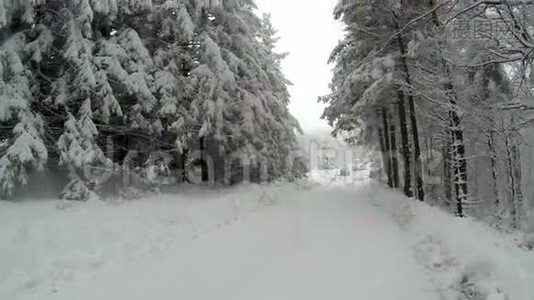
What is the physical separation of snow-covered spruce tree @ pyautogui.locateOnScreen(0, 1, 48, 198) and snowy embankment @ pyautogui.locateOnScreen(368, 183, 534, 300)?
966 centimetres

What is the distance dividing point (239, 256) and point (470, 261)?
437 cm

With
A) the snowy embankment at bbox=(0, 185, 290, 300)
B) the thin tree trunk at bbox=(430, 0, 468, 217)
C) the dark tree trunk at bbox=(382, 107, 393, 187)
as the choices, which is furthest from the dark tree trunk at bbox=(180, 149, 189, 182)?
the thin tree trunk at bbox=(430, 0, 468, 217)

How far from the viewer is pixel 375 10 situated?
17.7 meters

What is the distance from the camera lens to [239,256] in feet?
30.9

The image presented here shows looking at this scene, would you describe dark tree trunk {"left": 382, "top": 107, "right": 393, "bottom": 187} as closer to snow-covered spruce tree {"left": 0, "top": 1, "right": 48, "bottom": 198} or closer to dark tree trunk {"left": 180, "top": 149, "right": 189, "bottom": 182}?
dark tree trunk {"left": 180, "top": 149, "right": 189, "bottom": 182}

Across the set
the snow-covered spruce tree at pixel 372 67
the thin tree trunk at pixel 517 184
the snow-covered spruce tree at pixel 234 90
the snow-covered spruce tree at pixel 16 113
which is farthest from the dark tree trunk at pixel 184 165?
the thin tree trunk at pixel 517 184

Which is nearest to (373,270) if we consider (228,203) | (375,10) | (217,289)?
(217,289)

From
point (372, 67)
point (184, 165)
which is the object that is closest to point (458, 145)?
point (372, 67)

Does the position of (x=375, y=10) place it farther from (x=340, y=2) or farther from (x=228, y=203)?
(x=228, y=203)

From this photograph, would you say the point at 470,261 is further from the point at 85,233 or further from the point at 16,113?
the point at 16,113

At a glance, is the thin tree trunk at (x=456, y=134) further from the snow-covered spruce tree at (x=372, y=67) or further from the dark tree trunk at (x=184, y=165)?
the dark tree trunk at (x=184, y=165)

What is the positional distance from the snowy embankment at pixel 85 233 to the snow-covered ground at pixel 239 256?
0.02 metres

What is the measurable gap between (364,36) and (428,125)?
5.46 meters

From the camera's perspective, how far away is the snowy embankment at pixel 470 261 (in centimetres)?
652
